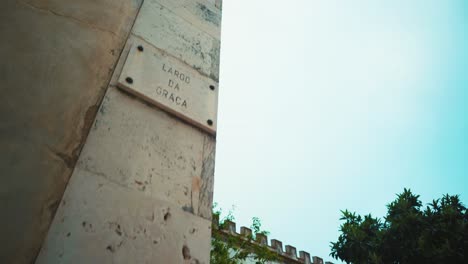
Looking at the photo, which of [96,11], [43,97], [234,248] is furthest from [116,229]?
[234,248]

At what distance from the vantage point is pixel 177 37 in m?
2.35

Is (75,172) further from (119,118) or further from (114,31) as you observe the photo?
(114,31)

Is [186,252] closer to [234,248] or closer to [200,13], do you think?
[200,13]

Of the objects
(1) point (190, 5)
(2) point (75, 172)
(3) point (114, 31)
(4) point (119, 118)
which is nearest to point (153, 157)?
(4) point (119, 118)

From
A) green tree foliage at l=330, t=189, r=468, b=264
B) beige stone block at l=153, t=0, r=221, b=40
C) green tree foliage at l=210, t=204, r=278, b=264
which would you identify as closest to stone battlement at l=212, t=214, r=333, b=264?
green tree foliage at l=210, t=204, r=278, b=264

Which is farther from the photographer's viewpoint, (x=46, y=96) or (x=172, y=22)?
(x=172, y=22)

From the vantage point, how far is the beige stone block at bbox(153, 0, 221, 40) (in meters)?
2.54

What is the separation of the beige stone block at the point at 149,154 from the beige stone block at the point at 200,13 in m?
1.05

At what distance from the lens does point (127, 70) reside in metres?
1.90

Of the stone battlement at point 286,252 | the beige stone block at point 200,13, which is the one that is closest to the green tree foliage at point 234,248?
the stone battlement at point 286,252

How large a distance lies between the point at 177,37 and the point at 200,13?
20.6 inches

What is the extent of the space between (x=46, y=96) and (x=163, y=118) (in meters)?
0.62

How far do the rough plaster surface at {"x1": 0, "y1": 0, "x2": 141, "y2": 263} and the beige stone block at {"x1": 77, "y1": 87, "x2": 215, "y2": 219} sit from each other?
0.29 feet

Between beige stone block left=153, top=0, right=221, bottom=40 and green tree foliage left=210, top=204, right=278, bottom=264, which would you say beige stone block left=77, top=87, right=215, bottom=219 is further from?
green tree foliage left=210, top=204, right=278, bottom=264
